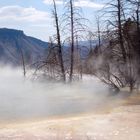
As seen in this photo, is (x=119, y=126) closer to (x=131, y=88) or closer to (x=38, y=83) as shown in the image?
(x=131, y=88)

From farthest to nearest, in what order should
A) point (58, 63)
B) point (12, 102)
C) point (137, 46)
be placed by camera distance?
point (58, 63)
point (137, 46)
point (12, 102)

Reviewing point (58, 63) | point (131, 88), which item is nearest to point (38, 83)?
point (58, 63)

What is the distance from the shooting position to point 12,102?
797 inches

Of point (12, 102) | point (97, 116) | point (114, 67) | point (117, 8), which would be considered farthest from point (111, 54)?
point (97, 116)

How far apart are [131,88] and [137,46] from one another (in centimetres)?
239

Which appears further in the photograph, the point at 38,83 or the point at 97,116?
the point at 38,83

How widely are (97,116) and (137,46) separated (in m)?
8.77

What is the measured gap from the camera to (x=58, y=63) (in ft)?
92.2

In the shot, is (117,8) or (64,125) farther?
(117,8)

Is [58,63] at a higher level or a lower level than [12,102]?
higher

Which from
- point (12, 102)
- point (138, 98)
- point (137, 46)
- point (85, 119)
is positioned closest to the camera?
point (85, 119)

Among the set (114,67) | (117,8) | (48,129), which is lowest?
(48,129)

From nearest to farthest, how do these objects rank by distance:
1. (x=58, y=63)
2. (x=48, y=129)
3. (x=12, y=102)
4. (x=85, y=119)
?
(x=48, y=129), (x=85, y=119), (x=12, y=102), (x=58, y=63)

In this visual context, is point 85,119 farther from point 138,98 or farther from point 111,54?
point 111,54
